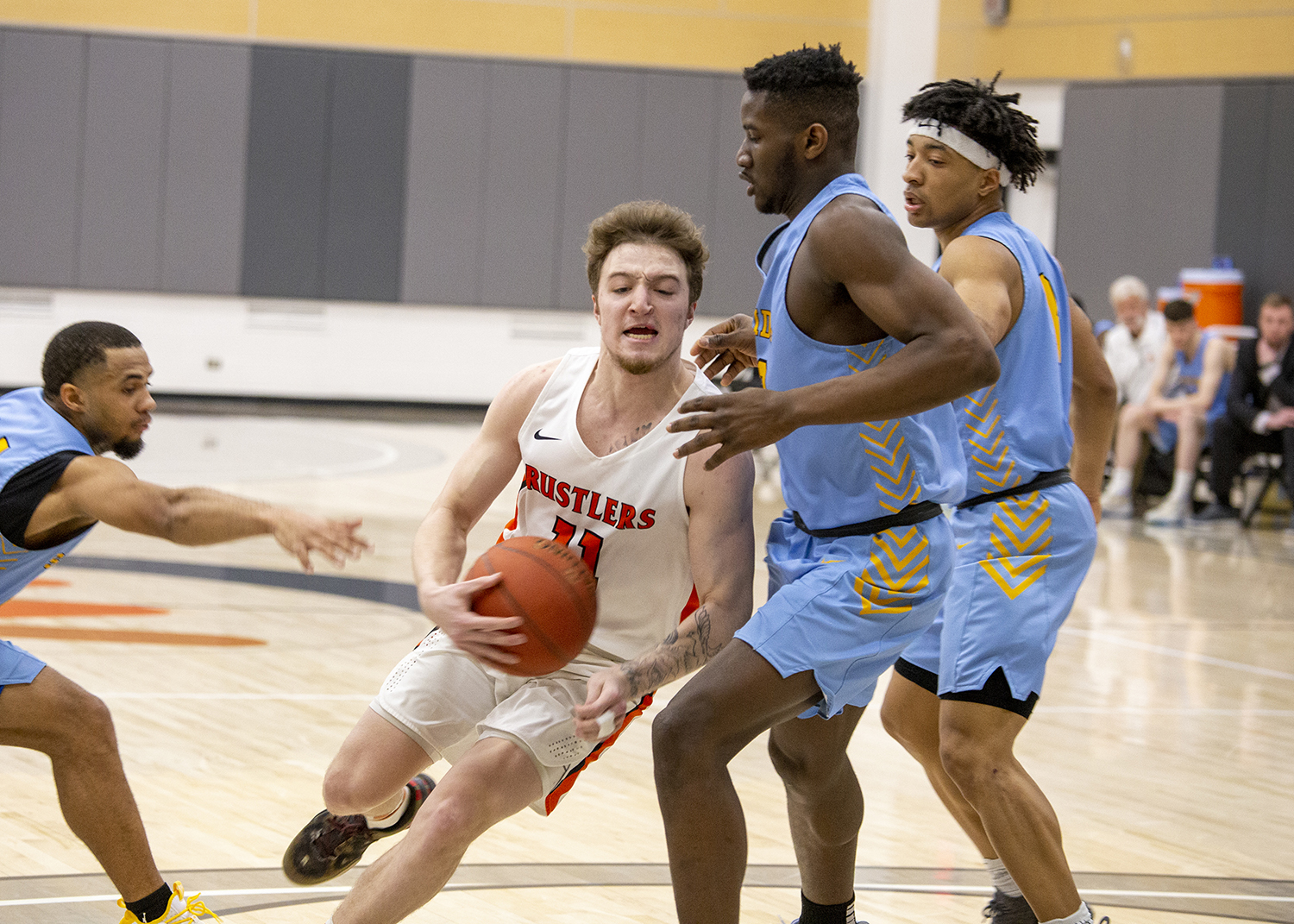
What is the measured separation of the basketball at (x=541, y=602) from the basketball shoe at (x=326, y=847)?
717 millimetres

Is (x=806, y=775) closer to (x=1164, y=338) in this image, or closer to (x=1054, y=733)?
(x=1054, y=733)

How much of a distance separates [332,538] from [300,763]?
2.07m

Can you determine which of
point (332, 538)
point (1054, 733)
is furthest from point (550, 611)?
point (1054, 733)

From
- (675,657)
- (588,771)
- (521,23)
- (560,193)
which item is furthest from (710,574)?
(521,23)

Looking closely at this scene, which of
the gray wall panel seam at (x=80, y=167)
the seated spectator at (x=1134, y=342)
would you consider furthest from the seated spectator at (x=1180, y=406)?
the gray wall panel seam at (x=80, y=167)

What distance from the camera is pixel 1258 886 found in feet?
13.4

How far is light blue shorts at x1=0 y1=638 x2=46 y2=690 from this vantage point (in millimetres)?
3166

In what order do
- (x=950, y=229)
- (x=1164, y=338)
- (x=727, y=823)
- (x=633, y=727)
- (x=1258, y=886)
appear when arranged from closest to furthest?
(x=727, y=823) → (x=950, y=229) → (x=1258, y=886) → (x=633, y=727) → (x=1164, y=338)

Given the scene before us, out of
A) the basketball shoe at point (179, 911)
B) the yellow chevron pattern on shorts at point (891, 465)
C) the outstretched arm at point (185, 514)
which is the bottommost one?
the basketball shoe at point (179, 911)

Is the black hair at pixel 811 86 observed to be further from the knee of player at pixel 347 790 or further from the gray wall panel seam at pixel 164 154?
the gray wall panel seam at pixel 164 154

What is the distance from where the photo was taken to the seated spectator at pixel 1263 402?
11281 mm

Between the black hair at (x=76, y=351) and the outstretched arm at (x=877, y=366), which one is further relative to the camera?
the black hair at (x=76, y=351)

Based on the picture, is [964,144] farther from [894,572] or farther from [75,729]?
[75,729]

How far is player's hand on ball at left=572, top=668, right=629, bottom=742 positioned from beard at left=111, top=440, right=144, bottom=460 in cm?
114
